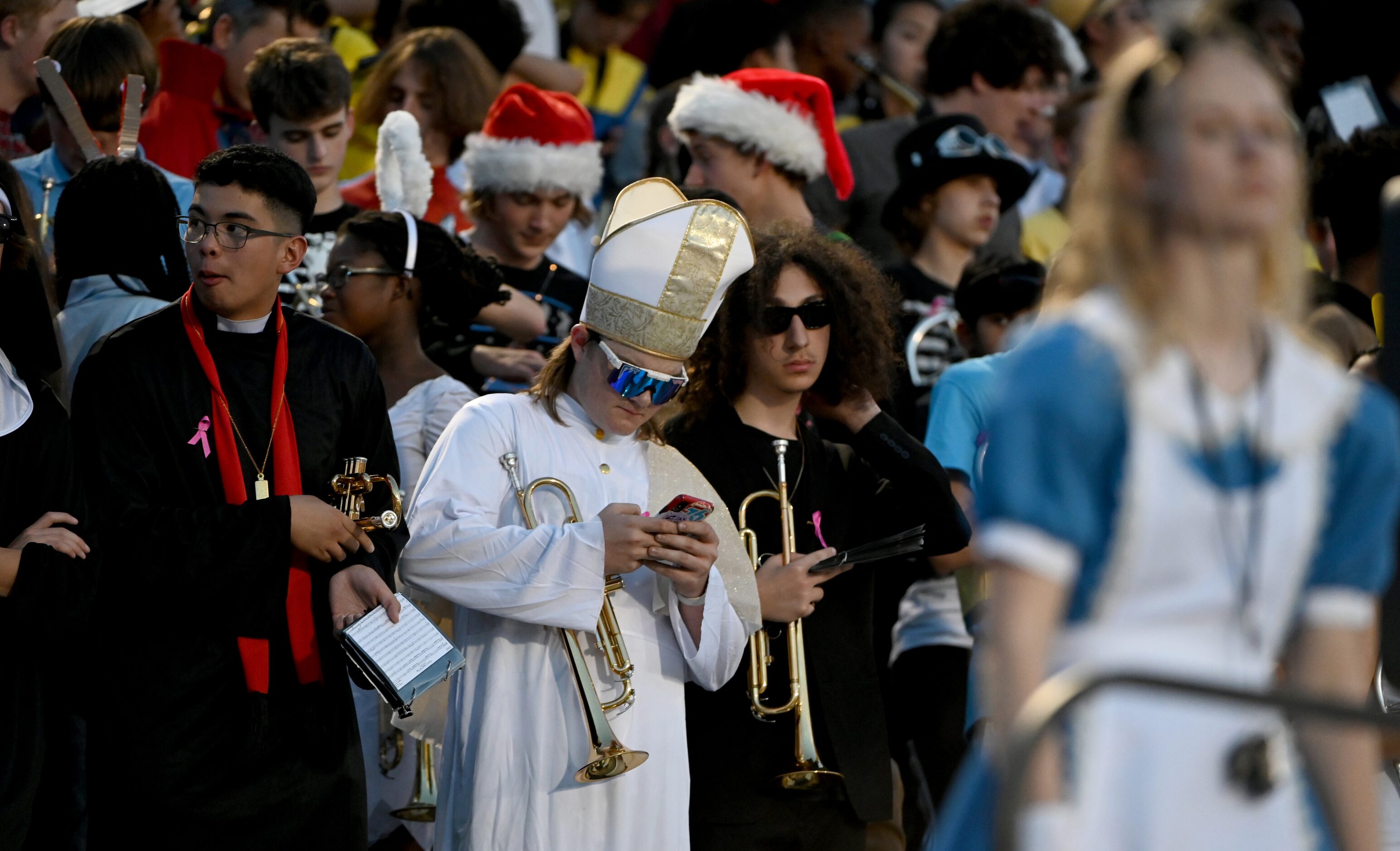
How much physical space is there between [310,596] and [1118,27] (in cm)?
788

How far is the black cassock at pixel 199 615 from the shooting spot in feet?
14.6

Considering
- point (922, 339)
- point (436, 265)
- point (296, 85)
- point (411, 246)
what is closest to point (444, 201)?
point (296, 85)

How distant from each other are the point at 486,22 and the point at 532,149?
1777mm

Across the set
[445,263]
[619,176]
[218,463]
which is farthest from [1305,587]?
[619,176]

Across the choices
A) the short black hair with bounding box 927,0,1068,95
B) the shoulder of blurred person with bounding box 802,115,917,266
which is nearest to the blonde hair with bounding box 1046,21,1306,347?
the shoulder of blurred person with bounding box 802,115,917,266

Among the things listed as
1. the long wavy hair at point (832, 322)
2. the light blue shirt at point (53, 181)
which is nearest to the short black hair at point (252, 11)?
the light blue shirt at point (53, 181)

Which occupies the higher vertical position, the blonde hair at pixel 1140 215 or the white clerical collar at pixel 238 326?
the blonde hair at pixel 1140 215

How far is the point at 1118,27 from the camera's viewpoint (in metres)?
10.9

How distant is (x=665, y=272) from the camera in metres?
4.86

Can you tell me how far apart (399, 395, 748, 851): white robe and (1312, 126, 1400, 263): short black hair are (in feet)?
10.8

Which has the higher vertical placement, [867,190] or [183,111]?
[183,111]

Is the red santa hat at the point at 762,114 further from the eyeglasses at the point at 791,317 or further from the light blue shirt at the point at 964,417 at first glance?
the eyeglasses at the point at 791,317

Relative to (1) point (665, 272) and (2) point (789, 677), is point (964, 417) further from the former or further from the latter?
(1) point (665, 272)

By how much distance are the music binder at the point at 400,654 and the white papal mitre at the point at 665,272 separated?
99cm
